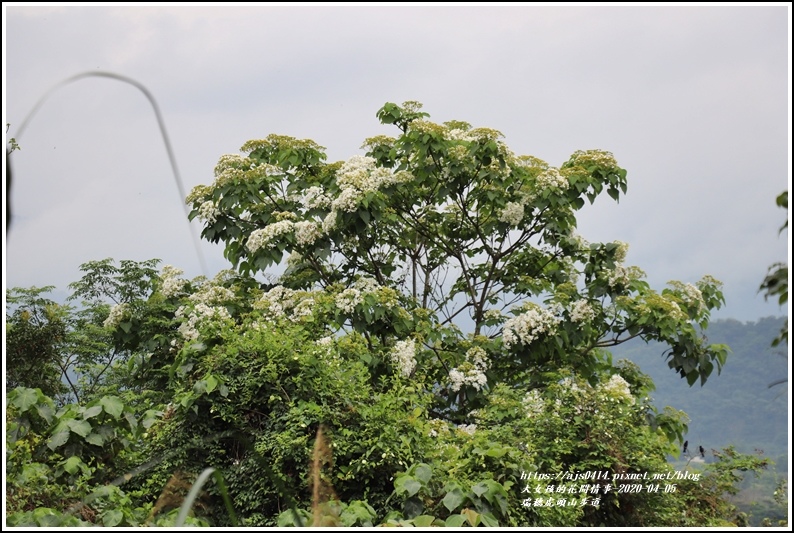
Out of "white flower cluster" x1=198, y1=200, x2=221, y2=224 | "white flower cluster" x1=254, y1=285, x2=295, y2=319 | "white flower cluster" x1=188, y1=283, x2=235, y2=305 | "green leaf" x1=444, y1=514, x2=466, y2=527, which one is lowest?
"green leaf" x1=444, y1=514, x2=466, y2=527

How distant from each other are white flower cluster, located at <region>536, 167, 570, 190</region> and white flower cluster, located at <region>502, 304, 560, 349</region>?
0.88m

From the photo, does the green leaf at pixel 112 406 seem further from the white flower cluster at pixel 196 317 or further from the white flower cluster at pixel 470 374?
the white flower cluster at pixel 470 374

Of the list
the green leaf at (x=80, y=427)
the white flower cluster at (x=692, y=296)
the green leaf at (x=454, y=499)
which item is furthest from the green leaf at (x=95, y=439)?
the white flower cluster at (x=692, y=296)

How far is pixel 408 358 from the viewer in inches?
211

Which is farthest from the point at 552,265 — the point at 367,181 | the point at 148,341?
the point at 148,341

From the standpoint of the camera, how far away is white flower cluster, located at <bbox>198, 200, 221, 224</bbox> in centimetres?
643

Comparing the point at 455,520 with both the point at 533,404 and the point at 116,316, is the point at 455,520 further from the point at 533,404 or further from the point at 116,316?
the point at 116,316

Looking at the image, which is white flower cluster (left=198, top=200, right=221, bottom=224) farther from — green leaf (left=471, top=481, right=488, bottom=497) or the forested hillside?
the forested hillside

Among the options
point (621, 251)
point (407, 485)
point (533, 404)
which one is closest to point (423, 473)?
point (407, 485)

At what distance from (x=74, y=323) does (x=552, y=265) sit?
4.34 metres

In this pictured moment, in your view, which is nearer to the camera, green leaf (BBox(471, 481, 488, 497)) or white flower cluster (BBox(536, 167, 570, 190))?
green leaf (BBox(471, 481, 488, 497))

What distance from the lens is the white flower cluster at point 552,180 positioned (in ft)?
19.5

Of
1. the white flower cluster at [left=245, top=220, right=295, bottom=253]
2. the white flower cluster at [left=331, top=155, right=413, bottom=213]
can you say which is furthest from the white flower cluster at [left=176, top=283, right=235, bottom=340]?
the white flower cluster at [left=331, top=155, right=413, bottom=213]

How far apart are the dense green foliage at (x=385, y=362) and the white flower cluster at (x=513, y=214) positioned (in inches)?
0.6
